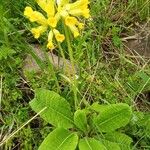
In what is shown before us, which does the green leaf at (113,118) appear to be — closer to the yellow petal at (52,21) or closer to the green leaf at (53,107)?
the green leaf at (53,107)

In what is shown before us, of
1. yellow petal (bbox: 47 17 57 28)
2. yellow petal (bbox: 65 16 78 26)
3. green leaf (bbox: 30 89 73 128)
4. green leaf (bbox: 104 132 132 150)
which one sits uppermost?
yellow petal (bbox: 47 17 57 28)

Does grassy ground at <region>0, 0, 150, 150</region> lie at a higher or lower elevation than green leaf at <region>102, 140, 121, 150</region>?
higher

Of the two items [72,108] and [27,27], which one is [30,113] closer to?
[72,108]

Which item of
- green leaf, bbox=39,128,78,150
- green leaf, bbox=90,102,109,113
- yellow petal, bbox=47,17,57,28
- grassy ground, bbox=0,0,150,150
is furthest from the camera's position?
grassy ground, bbox=0,0,150,150

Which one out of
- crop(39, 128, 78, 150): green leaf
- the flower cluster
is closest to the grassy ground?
crop(39, 128, 78, 150): green leaf

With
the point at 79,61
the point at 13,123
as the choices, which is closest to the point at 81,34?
the point at 79,61

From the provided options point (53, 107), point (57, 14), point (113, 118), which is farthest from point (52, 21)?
point (113, 118)

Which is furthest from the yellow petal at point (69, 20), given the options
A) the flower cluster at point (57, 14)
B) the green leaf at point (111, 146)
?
the green leaf at point (111, 146)

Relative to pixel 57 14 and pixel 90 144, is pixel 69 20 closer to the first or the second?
pixel 57 14

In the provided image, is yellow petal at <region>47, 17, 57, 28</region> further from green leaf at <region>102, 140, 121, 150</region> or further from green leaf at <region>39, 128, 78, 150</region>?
green leaf at <region>102, 140, 121, 150</region>
